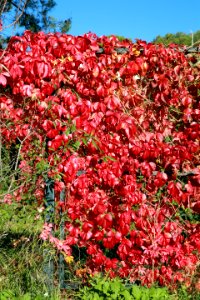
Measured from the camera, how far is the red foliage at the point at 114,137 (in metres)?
3.98

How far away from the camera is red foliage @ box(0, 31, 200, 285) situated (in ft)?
Result: 13.0

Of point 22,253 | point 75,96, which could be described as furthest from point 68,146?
point 22,253


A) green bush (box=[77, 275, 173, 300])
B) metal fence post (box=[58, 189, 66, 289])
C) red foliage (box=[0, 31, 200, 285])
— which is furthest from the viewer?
metal fence post (box=[58, 189, 66, 289])

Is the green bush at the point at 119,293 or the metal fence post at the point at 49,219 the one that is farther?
the metal fence post at the point at 49,219

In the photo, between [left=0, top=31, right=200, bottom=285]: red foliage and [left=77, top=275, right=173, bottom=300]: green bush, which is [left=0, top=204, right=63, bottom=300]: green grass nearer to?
[left=0, top=31, right=200, bottom=285]: red foliage

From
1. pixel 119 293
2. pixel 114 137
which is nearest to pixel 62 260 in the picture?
pixel 119 293

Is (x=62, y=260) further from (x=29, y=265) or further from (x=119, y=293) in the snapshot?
(x=119, y=293)

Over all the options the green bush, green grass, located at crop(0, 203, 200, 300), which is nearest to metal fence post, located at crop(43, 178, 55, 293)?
green grass, located at crop(0, 203, 200, 300)

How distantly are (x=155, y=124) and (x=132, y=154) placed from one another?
372 millimetres

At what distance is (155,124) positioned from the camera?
4355 mm

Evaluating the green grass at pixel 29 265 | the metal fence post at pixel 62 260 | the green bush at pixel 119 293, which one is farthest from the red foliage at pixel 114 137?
the green bush at pixel 119 293

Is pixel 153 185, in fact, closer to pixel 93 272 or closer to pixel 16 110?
pixel 93 272

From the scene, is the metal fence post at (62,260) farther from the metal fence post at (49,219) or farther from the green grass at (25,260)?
the green grass at (25,260)

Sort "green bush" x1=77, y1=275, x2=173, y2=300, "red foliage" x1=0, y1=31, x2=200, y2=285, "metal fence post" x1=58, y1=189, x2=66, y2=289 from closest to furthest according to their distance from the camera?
"green bush" x1=77, y1=275, x2=173, y2=300, "red foliage" x1=0, y1=31, x2=200, y2=285, "metal fence post" x1=58, y1=189, x2=66, y2=289
